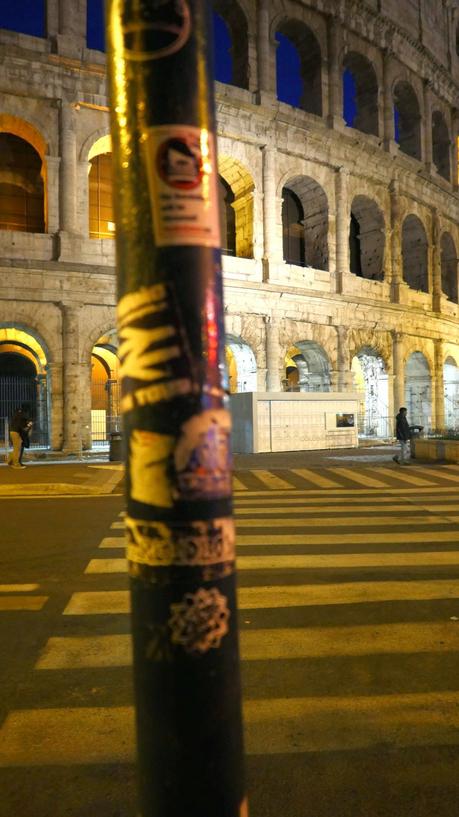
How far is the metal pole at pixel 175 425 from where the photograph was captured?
4.93 ft

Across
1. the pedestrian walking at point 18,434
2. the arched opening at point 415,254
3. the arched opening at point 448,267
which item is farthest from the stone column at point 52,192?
the arched opening at point 448,267

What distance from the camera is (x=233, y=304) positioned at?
25.0m

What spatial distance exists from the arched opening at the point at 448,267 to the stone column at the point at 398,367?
7962 millimetres

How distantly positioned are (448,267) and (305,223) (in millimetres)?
11812

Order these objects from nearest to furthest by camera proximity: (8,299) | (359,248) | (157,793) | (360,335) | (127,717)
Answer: (157,793) < (127,717) < (8,299) < (360,335) < (359,248)

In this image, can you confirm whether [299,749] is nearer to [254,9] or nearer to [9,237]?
[9,237]

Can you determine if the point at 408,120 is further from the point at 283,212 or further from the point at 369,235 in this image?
the point at 283,212

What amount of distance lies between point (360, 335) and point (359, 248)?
6063 mm

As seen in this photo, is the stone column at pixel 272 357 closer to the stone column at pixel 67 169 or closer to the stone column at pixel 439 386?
the stone column at pixel 67 169

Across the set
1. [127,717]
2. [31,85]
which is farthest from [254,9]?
[127,717]

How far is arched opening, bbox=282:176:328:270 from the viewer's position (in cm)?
2838

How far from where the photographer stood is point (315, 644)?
169 inches

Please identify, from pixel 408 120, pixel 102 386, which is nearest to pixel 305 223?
pixel 408 120

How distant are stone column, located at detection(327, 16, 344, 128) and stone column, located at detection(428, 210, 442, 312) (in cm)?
871
